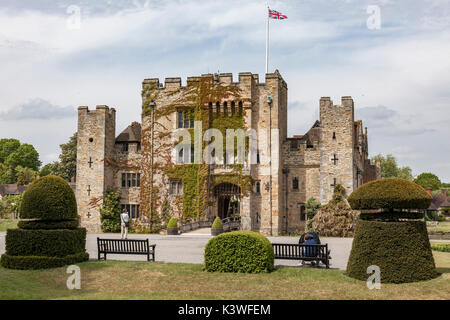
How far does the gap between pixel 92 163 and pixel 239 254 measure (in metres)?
27.4

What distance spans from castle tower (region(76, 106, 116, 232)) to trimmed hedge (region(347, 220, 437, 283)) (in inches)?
1148

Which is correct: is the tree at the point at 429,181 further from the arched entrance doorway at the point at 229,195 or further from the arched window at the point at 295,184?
the arched entrance doorway at the point at 229,195

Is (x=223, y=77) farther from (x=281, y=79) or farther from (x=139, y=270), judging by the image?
(x=139, y=270)

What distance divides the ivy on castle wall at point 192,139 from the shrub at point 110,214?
2481 millimetres

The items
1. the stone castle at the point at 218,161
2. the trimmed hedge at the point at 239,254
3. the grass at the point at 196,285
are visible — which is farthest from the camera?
the stone castle at the point at 218,161

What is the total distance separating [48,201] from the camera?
1661 cm

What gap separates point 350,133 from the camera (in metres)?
35.5

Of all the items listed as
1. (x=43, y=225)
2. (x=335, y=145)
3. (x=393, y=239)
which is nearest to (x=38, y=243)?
(x=43, y=225)

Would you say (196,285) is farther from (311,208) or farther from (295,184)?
(295,184)

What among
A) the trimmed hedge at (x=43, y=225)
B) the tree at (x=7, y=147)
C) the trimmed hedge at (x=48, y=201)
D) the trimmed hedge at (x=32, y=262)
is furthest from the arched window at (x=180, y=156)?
the tree at (x=7, y=147)

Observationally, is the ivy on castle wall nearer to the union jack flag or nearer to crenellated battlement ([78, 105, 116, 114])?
crenellated battlement ([78, 105, 116, 114])

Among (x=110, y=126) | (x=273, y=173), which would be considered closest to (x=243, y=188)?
(x=273, y=173)

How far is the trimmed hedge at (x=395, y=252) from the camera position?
13.2 m
